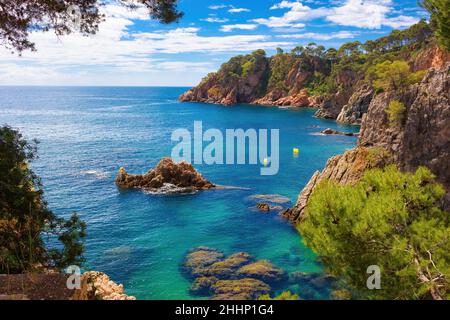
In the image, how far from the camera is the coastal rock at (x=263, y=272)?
24891 mm

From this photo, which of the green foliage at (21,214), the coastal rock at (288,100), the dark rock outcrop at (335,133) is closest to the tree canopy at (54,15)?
the green foliage at (21,214)

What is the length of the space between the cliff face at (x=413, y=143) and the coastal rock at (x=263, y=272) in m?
9.73

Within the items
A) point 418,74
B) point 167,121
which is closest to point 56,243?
point 418,74

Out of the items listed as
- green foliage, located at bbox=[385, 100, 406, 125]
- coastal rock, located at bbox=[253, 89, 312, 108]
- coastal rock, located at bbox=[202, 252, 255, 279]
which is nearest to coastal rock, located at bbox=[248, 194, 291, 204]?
coastal rock, located at bbox=[202, 252, 255, 279]

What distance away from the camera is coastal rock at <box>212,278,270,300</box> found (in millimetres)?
22469

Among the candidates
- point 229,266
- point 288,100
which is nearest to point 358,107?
point 288,100

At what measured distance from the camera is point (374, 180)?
13117 mm

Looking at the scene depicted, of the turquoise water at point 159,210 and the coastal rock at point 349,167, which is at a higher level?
the coastal rock at point 349,167

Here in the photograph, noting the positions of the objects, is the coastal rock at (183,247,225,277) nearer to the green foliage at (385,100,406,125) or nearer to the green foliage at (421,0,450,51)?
the green foliage at (421,0,450,51)

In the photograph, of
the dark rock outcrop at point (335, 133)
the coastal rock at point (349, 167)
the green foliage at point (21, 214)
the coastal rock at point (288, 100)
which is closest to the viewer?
the green foliage at point (21, 214)

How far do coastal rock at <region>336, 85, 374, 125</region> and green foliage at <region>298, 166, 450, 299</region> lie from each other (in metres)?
94.8

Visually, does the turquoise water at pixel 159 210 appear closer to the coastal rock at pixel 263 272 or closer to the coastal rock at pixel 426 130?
the coastal rock at pixel 263 272

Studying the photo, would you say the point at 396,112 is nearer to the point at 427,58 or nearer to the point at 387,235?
the point at 387,235

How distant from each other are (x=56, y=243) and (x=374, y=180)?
85.8ft
